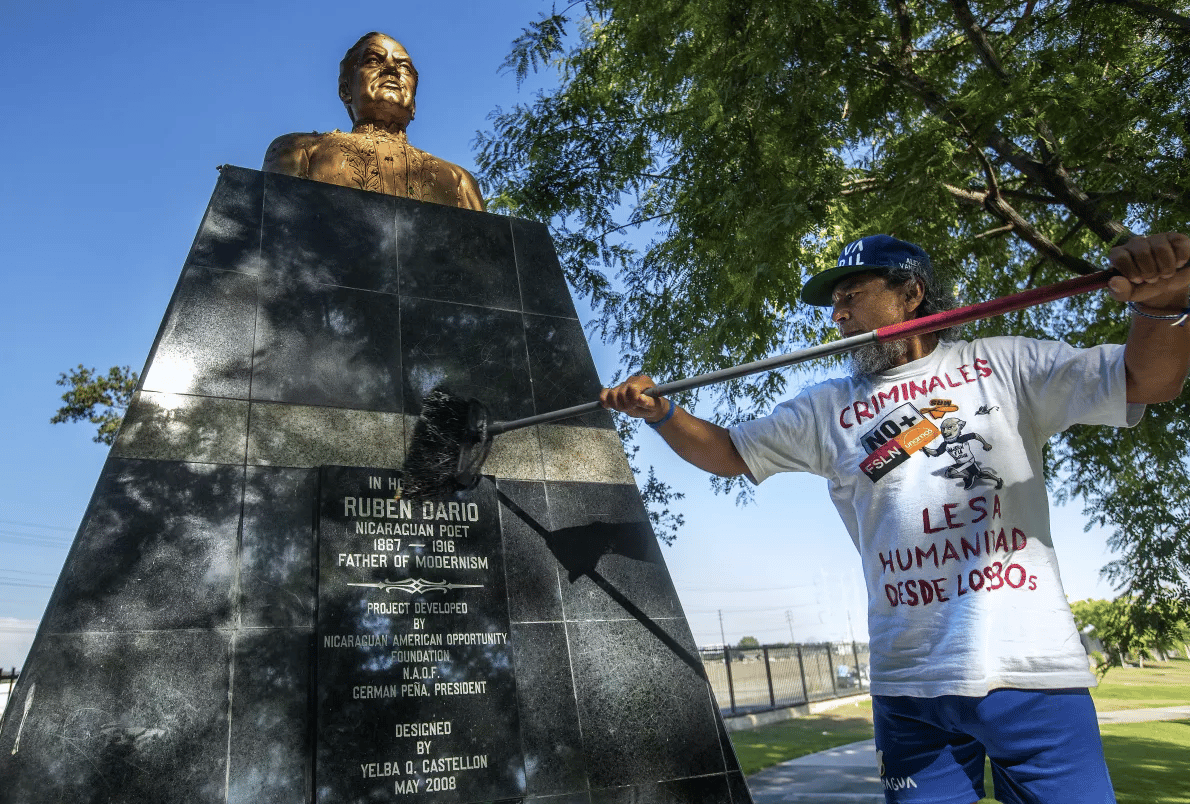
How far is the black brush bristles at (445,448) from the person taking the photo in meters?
3.62

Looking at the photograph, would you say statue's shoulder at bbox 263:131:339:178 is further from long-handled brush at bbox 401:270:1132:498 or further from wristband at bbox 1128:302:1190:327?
wristband at bbox 1128:302:1190:327

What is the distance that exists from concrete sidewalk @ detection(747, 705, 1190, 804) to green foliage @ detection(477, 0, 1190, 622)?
3411 millimetres

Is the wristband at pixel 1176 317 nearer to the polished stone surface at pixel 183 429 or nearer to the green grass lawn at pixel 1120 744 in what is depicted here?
the polished stone surface at pixel 183 429

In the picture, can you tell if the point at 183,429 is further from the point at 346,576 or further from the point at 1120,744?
the point at 1120,744

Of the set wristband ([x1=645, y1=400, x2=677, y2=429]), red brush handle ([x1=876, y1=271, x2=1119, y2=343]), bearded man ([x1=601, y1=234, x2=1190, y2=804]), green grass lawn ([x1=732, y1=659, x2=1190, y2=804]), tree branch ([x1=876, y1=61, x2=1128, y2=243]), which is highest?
tree branch ([x1=876, y1=61, x2=1128, y2=243])

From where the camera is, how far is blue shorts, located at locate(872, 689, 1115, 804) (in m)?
2.06

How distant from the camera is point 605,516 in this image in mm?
4137

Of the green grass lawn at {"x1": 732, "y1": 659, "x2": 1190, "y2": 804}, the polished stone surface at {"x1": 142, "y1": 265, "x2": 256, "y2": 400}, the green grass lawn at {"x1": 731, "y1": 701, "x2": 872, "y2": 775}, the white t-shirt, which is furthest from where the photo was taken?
the green grass lawn at {"x1": 731, "y1": 701, "x2": 872, "y2": 775}

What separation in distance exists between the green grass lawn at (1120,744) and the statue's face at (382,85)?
5500 millimetres

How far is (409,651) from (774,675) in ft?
53.8

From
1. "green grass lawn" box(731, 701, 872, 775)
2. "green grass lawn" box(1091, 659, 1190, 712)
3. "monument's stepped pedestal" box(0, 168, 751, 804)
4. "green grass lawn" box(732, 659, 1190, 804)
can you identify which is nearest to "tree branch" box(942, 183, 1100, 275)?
"green grass lawn" box(732, 659, 1190, 804)

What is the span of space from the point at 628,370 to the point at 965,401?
29.1 ft

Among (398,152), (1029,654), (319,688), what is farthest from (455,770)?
(398,152)

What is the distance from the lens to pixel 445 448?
367cm
